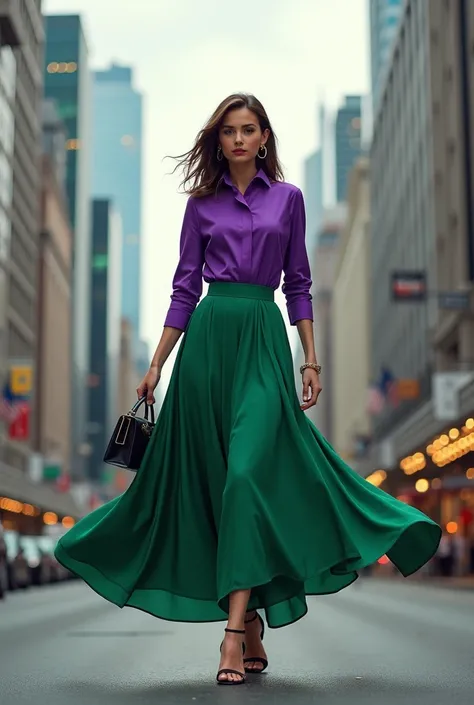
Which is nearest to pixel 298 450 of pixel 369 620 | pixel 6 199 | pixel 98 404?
pixel 369 620

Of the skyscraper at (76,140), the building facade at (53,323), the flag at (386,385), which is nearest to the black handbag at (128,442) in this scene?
Answer: the flag at (386,385)

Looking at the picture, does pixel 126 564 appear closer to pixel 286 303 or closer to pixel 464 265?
pixel 286 303

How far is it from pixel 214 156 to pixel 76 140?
16077 cm

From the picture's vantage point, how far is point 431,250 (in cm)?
5978

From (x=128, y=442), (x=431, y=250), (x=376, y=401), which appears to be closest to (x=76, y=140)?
(x=376, y=401)

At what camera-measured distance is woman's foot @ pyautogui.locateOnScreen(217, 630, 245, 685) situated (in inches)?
187

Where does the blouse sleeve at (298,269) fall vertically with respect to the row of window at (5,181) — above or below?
below

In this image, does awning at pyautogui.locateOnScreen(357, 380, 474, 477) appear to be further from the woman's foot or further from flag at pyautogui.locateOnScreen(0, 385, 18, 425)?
the woman's foot

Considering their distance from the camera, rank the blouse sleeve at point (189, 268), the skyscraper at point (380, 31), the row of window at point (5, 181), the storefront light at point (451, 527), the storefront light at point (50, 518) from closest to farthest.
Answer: the blouse sleeve at point (189, 268)
the storefront light at point (451, 527)
the row of window at point (5, 181)
the storefront light at point (50, 518)
the skyscraper at point (380, 31)

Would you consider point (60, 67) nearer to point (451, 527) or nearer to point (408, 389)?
point (408, 389)

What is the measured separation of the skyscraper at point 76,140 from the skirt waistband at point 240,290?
14783cm

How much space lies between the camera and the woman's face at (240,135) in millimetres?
5422

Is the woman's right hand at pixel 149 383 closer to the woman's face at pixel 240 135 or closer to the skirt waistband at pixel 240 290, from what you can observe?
the skirt waistband at pixel 240 290

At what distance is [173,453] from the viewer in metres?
5.27
